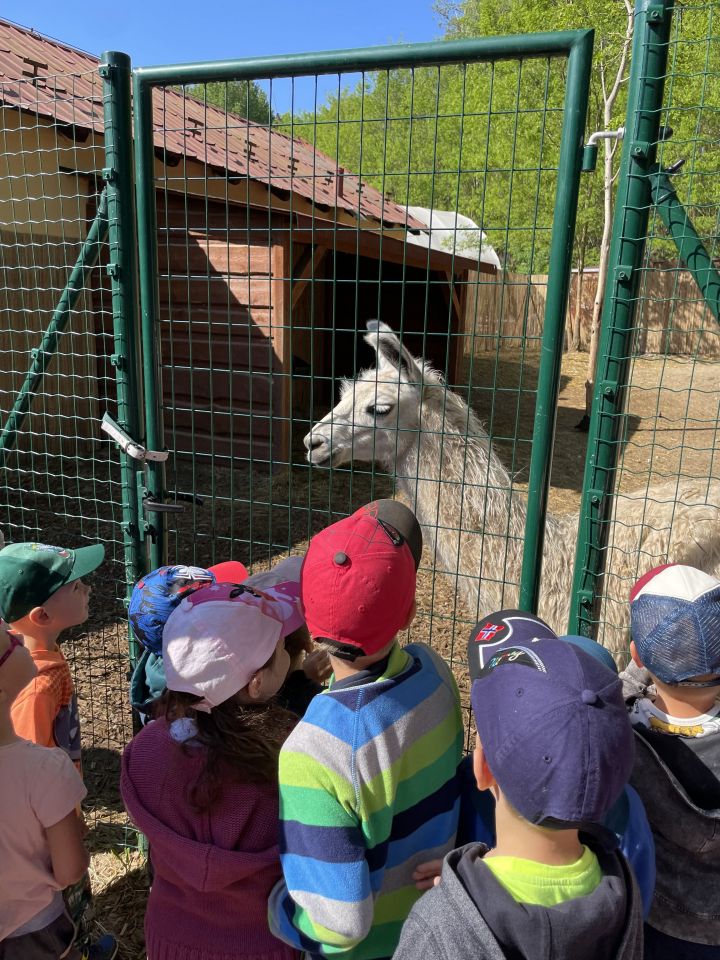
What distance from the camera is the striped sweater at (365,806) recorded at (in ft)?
4.07

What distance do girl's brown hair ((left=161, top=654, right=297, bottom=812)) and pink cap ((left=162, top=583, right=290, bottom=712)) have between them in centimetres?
3

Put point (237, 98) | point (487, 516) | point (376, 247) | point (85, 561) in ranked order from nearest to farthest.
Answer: point (85, 561), point (487, 516), point (376, 247), point (237, 98)

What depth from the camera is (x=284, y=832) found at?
1.29 m

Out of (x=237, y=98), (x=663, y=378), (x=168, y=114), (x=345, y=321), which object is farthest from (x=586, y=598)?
(x=237, y=98)

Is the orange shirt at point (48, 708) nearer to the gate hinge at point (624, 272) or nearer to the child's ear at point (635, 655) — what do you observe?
the child's ear at point (635, 655)

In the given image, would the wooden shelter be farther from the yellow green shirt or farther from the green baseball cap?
the yellow green shirt

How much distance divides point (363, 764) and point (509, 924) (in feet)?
1.18

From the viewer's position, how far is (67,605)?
6.81 ft

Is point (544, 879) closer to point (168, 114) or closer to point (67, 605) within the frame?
point (67, 605)

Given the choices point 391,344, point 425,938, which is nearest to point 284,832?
point 425,938

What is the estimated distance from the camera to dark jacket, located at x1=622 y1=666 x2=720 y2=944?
1.37 metres

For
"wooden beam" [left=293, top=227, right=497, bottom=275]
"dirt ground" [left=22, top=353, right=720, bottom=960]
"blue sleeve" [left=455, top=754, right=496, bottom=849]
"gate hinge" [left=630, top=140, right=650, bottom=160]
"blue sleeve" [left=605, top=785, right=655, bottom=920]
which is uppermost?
"wooden beam" [left=293, top=227, right=497, bottom=275]

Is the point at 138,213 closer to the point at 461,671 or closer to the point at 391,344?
the point at 391,344

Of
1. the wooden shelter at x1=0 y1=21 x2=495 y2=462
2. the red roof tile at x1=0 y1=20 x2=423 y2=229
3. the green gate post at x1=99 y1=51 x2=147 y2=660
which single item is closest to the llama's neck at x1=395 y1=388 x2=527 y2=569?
the green gate post at x1=99 y1=51 x2=147 y2=660
